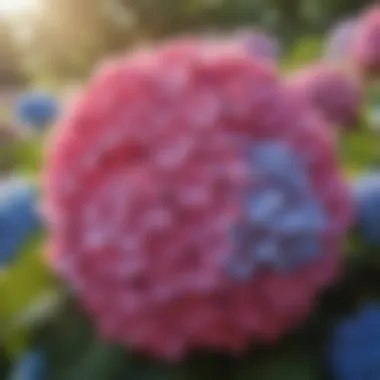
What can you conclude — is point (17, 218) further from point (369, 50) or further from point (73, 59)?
point (73, 59)

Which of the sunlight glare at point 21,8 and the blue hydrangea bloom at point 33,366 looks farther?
the sunlight glare at point 21,8

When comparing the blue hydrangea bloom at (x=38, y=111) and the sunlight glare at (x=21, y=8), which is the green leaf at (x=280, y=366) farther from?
the sunlight glare at (x=21, y=8)

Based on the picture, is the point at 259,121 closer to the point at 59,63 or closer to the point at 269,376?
the point at 269,376

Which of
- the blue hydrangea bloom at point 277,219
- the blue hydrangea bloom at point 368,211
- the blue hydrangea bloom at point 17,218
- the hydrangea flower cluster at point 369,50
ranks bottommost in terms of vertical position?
the blue hydrangea bloom at point 368,211

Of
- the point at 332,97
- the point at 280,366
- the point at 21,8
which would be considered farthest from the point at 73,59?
the point at 280,366

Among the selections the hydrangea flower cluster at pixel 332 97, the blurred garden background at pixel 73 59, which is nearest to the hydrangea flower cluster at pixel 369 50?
the blurred garden background at pixel 73 59

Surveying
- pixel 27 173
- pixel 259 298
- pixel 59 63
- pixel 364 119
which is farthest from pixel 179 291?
pixel 59 63
